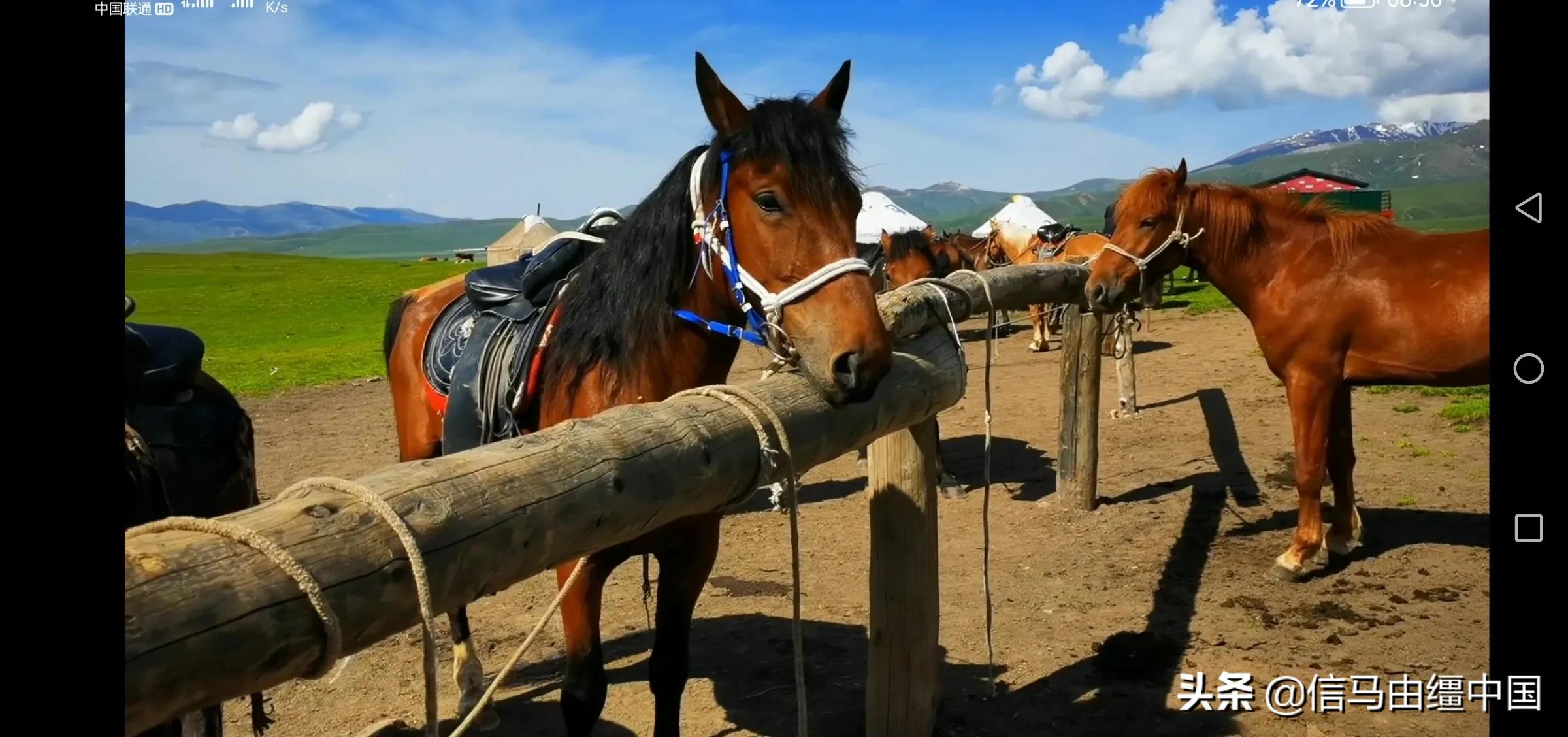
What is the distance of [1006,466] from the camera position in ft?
27.0

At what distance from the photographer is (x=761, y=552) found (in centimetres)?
638

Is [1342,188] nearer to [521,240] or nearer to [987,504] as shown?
[521,240]

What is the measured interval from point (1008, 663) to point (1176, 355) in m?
10.0

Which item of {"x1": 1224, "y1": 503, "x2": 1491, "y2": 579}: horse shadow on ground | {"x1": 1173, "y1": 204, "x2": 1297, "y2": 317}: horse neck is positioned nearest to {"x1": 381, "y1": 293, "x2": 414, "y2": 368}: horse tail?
{"x1": 1173, "y1": 204, "x2": 1297, "y2": 317}: horse neck

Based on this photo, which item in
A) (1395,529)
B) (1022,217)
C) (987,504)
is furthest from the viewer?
(1022,217)

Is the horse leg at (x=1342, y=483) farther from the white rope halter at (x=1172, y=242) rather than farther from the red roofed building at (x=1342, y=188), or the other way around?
the red roofed building at (x=1342, y=188)

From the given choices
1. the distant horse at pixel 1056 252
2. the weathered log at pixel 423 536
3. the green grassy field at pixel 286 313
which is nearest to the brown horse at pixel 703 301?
the weathered log at pixel 423 536

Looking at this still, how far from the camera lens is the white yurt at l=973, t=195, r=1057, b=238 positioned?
20.2 m

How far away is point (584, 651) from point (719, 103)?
1.80 metres

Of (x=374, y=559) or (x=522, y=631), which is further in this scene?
(x=522, y=631)

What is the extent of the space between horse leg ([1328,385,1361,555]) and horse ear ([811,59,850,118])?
409 cm

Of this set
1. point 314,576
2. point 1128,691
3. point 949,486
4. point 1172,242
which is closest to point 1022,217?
point 949,486
